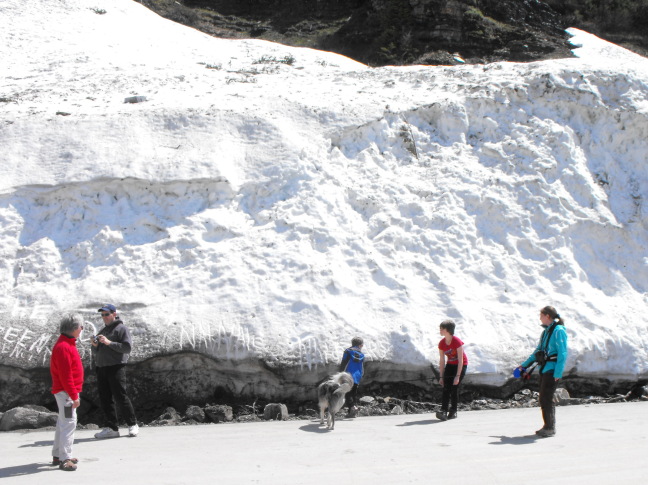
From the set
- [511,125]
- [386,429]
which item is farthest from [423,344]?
[511,125]

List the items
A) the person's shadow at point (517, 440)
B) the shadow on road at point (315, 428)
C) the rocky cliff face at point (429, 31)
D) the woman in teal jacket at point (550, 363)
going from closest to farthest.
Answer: the person's shadow at point (517, 440) < the woman in teal jacket at point (550, 363) < the shadow on road at point (315, 428) < the rocky cliff face at point (429, 31)

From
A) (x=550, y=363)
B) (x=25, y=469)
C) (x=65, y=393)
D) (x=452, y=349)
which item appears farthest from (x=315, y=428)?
(x=25, y=469)

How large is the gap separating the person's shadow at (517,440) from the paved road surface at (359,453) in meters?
0.02

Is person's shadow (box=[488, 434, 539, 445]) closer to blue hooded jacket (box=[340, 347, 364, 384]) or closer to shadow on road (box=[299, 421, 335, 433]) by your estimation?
shadow on road (box=[299, 421, 335, 433])

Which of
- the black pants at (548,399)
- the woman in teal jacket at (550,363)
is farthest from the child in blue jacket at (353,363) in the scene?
the black pants at (548,399)

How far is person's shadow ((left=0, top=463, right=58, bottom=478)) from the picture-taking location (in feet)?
18.5

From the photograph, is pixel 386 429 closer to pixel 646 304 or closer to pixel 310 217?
pixel 310 217

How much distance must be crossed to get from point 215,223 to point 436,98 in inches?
235

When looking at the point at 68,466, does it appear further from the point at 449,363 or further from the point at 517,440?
the point at 449,363

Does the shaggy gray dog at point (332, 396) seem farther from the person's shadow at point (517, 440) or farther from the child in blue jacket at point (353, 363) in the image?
the person's shadow at point (517, 440)

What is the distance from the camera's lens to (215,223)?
1095cm

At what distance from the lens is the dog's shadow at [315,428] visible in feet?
24.8

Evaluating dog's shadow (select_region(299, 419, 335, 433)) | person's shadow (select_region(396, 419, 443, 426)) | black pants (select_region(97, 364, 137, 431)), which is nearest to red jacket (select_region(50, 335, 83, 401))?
black pants (select_region(97, 364, 137, 431))

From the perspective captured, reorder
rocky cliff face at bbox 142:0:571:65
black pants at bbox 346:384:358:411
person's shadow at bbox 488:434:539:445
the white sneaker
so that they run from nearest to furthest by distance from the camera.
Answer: person's shadow at bbox 488:434:539:445 → the white sneaker → black pants at bbox 346:384:358:411 → rocky cliff face at bbox 142:0:571:65
